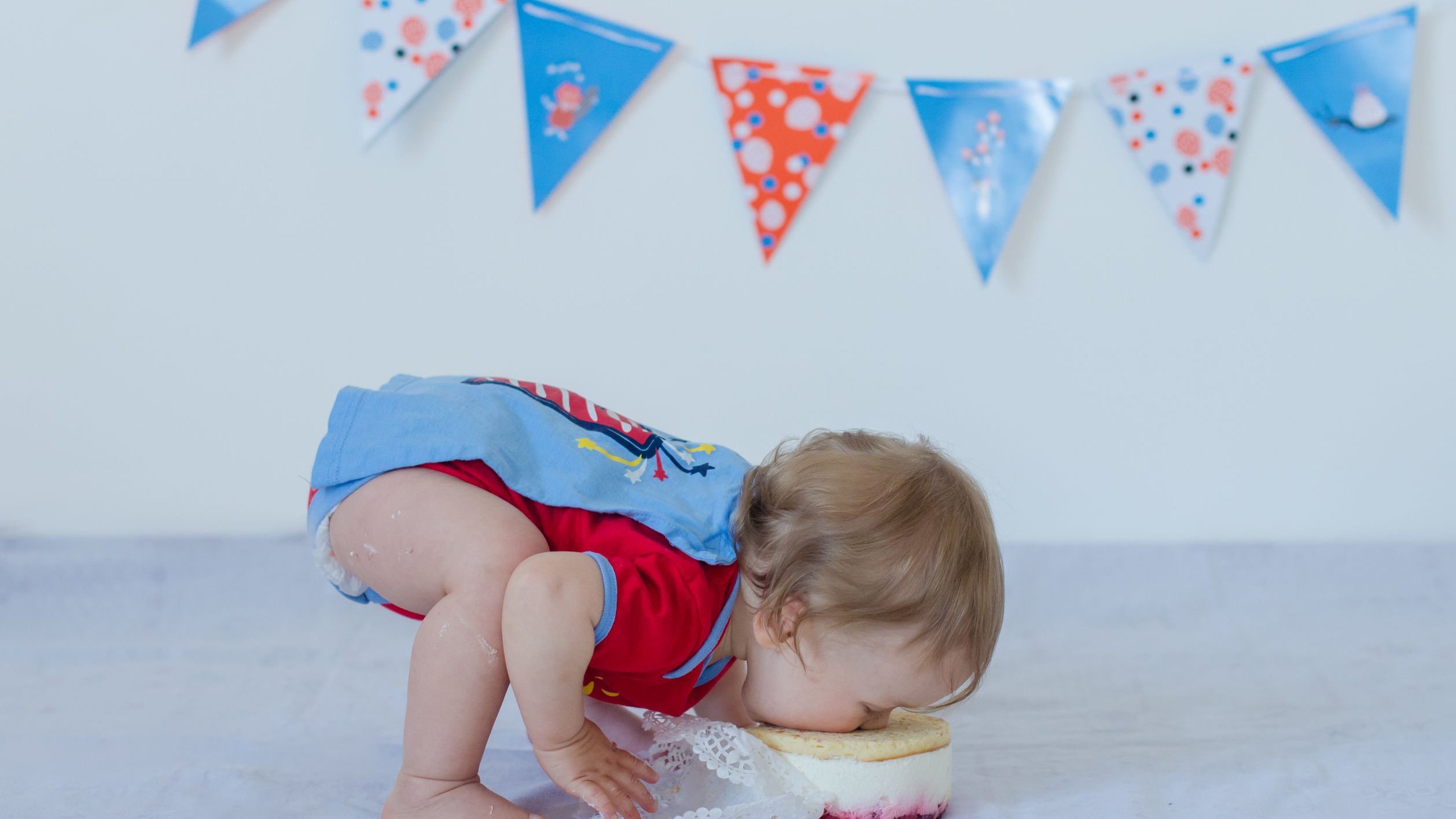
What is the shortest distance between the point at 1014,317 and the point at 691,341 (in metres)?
0.45

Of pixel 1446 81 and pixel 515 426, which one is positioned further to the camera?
pixel 1446 81

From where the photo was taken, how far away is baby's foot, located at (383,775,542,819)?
0.84 metres

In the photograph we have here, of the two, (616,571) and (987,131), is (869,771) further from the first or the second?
(987,131)

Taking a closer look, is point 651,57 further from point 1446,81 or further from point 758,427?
point 1446,81

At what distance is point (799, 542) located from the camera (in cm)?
→ 90

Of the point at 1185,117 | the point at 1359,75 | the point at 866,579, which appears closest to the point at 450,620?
the point at 866,579

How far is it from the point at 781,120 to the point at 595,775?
0.98m

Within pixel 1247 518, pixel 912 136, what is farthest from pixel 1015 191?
pixel 1247 518

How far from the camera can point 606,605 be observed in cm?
83

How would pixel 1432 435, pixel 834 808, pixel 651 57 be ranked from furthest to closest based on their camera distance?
pixel 1432 435, pixel 651 57, pixel 834 808

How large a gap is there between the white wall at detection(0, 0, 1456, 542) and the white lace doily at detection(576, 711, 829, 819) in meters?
0.73

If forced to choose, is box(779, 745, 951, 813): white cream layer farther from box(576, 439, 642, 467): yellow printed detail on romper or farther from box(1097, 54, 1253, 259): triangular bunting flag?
box(1097, 54, 1253, 259): triangular bunting flag

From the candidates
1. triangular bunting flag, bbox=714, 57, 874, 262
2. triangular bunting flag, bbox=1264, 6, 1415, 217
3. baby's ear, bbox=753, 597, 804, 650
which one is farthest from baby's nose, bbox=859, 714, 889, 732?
triangular bunting flag, bbox=1264, 6, 1415, 217

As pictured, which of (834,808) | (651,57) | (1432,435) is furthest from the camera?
(1432,435)
